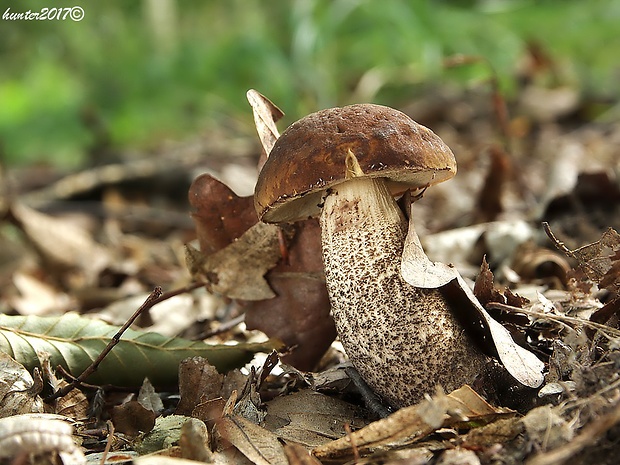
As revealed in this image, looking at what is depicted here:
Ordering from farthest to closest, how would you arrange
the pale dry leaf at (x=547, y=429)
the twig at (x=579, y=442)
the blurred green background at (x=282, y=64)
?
the blurred green background at (x=282, y=64) → the pale dry leaf at (x=547, y=429) → the twig at (x=579, y=442)

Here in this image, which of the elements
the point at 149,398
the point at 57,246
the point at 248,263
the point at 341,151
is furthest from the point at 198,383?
the point at 57,246

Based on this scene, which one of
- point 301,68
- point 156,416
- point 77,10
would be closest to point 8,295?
point 156,416

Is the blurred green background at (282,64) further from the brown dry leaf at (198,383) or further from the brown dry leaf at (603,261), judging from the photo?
the brown dry leaf at (198,383)

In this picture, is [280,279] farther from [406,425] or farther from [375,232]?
[406,425]

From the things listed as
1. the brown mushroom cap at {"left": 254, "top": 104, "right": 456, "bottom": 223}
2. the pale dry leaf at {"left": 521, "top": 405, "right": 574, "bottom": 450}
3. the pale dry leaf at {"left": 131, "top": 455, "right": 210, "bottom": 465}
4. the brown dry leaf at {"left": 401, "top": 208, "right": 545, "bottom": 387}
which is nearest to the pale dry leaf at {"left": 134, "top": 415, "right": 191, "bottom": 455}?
the pale dry leaf at {"left": 131, "top": 455, "right": 210, "bottom": 465}

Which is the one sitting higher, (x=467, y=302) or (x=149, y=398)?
(x=467, y=302)

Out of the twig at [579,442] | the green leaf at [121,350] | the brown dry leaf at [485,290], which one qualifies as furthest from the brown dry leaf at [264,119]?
the twig at [579,442]
